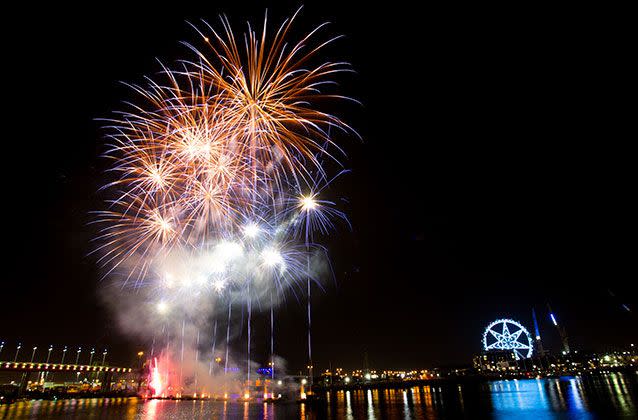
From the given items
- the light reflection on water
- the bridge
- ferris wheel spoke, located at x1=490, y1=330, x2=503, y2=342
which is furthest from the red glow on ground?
ferris wheel spoke, located at x1=490, y1=330, x2=503, y2=342

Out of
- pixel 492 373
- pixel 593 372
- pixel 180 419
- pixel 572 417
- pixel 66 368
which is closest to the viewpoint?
pixel 572 417

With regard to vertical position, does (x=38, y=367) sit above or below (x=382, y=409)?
above

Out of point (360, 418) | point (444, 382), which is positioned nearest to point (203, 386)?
point (360, 418)

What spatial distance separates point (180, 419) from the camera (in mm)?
35156

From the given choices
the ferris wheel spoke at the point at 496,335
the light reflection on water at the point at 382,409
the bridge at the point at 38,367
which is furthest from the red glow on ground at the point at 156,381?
the ferris wheel spoke at the point at 496,335

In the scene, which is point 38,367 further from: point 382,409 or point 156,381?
point 382,409

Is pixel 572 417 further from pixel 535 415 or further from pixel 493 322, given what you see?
pixel 493 322

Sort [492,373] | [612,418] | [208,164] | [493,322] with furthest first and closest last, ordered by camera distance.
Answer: [492,373] → [493,322] → [612,418] → [208,164]

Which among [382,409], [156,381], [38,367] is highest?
[38,367]

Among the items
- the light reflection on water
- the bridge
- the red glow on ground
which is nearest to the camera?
the light reflection on water

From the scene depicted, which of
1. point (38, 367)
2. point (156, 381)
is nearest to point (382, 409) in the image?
point (156, 381)

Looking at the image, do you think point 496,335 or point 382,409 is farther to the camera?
point 496,335

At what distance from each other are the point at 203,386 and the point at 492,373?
136577mm

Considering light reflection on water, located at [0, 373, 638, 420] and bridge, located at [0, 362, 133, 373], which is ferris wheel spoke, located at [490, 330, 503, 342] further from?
bridge, located at [0, 362, 133, 373]
